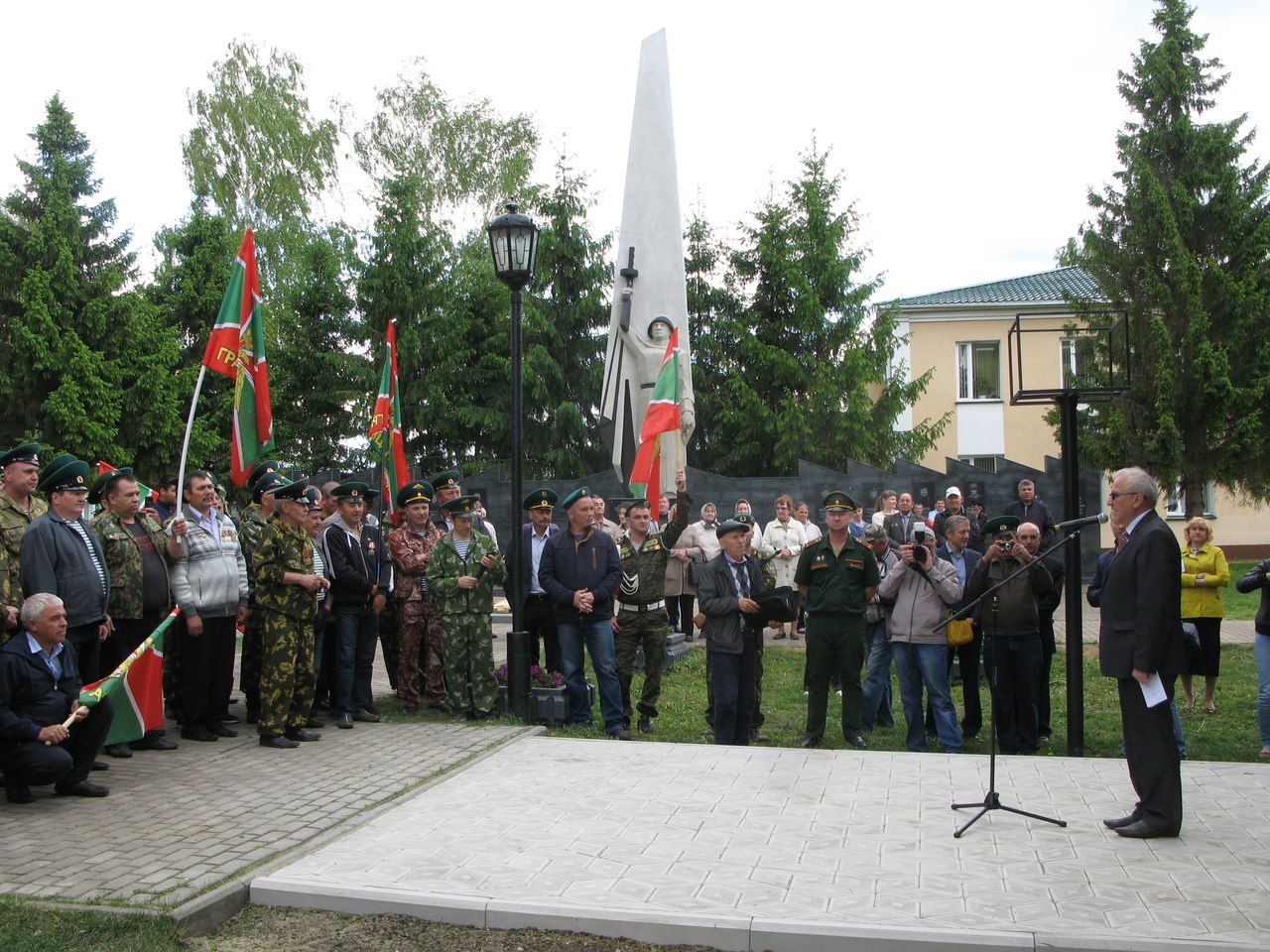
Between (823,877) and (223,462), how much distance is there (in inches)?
Answer: 1161

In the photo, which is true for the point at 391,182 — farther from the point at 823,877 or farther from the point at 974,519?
the point at 823,877

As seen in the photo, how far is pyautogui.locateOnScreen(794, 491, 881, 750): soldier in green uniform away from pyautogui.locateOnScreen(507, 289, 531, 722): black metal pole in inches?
100.0

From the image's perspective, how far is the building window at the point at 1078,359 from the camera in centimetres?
2961

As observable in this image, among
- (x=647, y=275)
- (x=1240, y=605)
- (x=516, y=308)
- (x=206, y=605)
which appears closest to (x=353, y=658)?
(x=206, y=605)

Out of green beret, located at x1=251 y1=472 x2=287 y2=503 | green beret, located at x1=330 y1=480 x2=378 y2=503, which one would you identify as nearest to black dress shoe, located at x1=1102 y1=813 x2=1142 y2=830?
green beret, located at x1=330 y1=480 x2=378 y2=503

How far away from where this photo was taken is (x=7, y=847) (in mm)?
5840

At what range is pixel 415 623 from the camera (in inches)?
405

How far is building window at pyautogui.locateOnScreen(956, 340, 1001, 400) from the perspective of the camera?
3459cm

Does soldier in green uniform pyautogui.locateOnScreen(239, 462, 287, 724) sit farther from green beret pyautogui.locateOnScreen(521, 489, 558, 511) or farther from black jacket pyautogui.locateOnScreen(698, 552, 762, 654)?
black jacket pyautogui.locateOnScreen(698, 552, 762, 654)

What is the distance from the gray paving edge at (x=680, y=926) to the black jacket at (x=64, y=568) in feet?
10.1

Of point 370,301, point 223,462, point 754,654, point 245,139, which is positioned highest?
point 245,139

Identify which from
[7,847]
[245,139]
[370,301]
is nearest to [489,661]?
[7,847]

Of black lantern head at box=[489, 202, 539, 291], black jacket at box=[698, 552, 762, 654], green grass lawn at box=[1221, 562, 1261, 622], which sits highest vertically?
black lantern head at box=[489, 202, 539, 291]

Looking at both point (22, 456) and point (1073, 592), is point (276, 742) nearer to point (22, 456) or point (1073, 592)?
point (22, 456)
